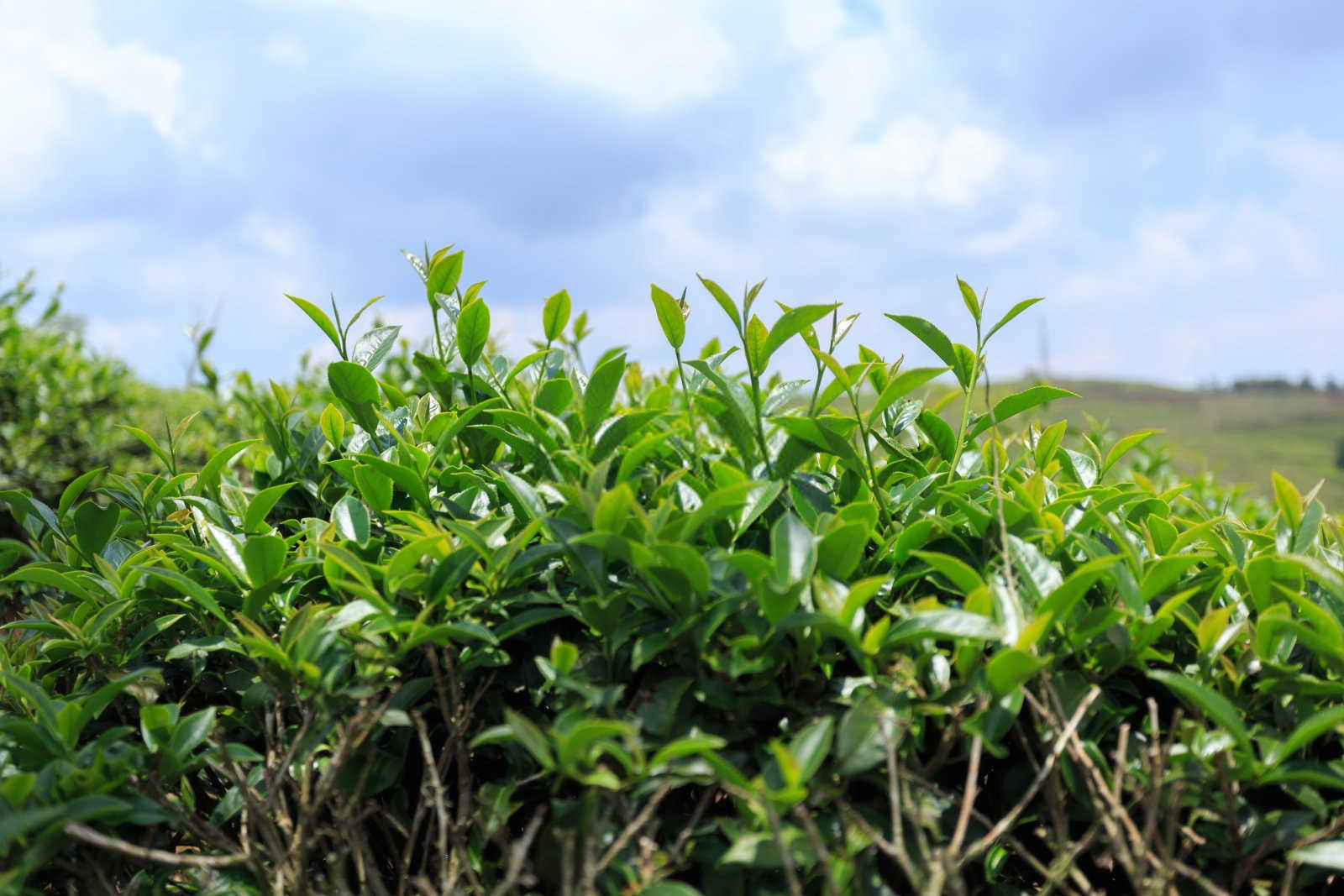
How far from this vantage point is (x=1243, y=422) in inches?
3925

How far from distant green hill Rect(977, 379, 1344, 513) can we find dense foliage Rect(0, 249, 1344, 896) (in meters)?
79.9

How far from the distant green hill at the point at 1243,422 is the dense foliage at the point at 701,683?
79875 millimetres

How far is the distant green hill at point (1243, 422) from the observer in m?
81.1

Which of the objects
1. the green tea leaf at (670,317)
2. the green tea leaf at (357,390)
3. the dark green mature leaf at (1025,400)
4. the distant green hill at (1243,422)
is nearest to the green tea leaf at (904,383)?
the dark green mature leaf at (1025,400)

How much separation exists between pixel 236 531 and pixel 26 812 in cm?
83

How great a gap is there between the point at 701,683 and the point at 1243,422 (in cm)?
11596

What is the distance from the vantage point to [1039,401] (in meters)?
2.04

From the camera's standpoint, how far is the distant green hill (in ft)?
266

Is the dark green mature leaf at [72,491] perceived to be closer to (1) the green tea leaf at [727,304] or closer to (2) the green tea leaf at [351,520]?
(2) the green tea leaf at [351,520]

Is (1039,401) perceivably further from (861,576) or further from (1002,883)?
(1002,883)

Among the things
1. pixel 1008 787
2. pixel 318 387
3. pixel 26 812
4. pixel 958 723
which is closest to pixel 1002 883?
pixel 1008 787

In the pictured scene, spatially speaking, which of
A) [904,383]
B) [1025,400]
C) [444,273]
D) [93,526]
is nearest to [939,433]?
[1025,400]

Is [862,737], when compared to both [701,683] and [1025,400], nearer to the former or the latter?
[701,683]

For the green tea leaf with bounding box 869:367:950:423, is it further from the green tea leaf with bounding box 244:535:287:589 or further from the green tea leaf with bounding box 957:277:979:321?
the green tea leaf with bounding box 244:535:287:589
